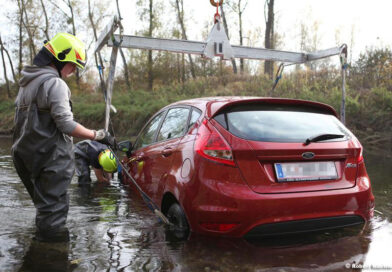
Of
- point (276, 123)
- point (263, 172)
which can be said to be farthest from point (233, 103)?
point (263, 172)

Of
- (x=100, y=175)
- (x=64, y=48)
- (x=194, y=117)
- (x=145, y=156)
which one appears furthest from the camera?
(x=100, y=175)

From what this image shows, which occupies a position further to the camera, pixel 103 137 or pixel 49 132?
pixel 103 137

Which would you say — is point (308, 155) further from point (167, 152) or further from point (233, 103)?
point (167, 152)

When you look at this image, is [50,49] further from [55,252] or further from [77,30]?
[77,30]

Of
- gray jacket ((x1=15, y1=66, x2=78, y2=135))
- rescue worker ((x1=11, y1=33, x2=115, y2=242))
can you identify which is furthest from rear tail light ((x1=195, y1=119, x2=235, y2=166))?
gray jacket ((x1=15, y1=66, x2=78, y2=135))

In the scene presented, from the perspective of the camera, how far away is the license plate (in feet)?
9.69

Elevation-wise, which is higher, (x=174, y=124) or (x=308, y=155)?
(x=174, y=124)

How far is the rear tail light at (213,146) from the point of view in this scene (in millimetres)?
2959

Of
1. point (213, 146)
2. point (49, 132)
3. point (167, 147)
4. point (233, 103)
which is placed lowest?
point (167, 147)

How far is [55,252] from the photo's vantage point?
10.3 feet

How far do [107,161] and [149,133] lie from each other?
1.65 meters

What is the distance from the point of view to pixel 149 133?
188 inches

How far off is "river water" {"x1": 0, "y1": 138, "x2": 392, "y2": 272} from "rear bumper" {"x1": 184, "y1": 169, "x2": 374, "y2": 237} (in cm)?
24

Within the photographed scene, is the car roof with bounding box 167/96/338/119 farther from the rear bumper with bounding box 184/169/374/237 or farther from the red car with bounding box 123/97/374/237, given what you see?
the rear bumper with bounding box 184/169/374/237
